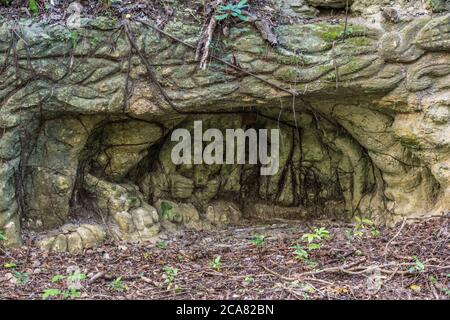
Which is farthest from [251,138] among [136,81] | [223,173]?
[136,81]

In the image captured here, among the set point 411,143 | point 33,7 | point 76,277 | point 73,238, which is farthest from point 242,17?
point 76,277

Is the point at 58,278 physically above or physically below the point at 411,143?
below

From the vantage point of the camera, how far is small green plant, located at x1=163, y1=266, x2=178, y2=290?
4410 millimetres

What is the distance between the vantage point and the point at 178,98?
5602 millimetres

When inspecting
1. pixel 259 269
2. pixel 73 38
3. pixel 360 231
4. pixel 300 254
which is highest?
pixel 73 38

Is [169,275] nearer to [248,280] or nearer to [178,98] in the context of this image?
[248,280]

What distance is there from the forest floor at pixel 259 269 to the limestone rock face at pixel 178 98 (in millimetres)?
597

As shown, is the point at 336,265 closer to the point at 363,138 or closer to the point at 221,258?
the point at 221,258

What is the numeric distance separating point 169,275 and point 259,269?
696mm

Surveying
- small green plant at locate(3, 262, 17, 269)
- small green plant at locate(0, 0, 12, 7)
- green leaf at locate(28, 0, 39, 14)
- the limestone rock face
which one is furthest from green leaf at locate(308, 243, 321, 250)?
small green plant at locate(0, 0, 12, 7)

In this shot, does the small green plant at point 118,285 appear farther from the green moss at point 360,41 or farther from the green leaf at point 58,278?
the green moss at point 360,41

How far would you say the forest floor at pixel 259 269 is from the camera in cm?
414

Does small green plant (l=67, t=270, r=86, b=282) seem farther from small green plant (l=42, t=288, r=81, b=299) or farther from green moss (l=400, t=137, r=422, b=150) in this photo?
green moss (l=400, t=137, r=422, b=150)

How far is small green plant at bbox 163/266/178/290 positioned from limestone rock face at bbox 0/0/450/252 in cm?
135
